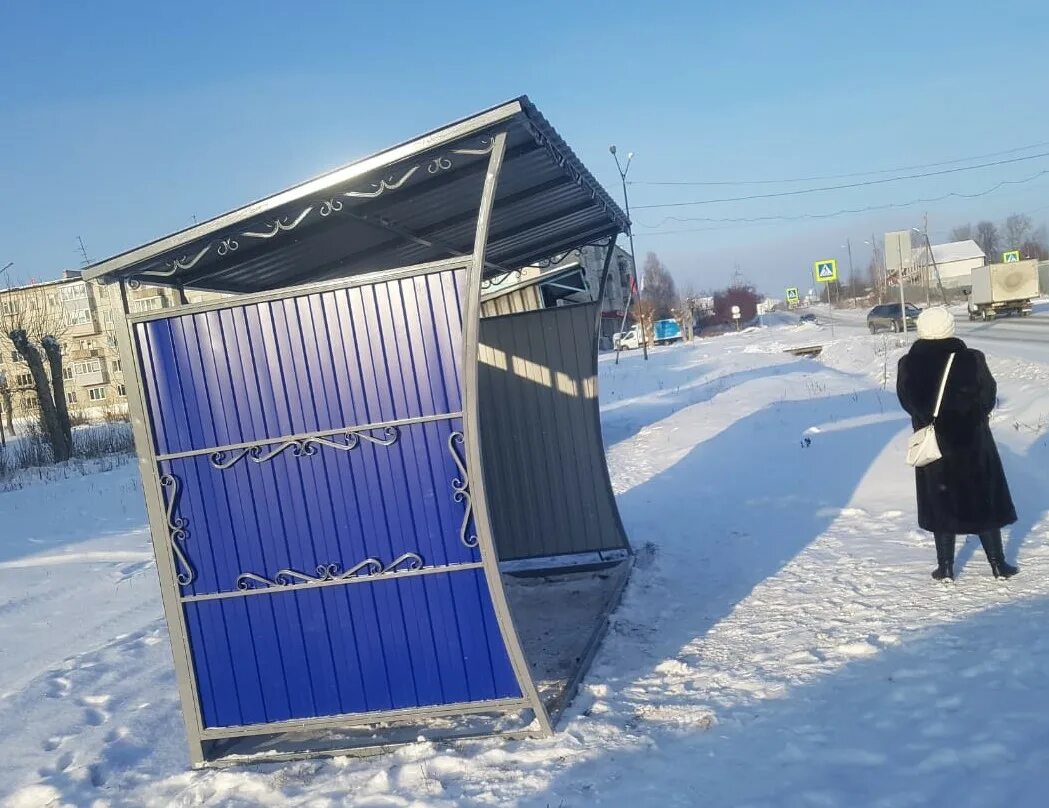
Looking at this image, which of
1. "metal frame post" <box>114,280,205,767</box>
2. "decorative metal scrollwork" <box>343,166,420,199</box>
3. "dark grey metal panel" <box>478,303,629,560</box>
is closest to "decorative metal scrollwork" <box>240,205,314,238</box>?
"decorative metal scrollwork" <box>343,166,420,199</box>

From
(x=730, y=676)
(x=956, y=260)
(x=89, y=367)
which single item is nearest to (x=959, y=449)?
(x=730, y=676)

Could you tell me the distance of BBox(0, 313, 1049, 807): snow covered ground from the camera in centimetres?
337

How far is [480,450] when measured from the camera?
3.93 metres

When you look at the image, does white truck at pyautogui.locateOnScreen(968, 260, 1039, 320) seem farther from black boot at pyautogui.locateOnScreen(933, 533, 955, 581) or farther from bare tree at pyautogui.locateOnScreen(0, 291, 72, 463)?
bare tree at pyautogui.locateOnScreen(0, 291, 72, 463)

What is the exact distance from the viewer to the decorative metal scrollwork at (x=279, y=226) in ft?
13.4

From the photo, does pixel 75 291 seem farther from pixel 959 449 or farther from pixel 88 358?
pixel 959 449

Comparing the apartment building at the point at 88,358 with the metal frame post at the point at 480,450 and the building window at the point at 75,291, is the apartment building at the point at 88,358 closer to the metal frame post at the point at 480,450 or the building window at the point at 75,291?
the building window at the point at 75,291

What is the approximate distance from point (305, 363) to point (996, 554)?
14.2ft

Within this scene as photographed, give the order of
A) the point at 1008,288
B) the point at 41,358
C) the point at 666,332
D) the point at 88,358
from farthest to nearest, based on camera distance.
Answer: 1. the point at 666,332
2. the point at 88,358
3. the point at 1008,288
4. the point at 41,358

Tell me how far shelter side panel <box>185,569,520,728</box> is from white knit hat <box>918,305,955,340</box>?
330cm

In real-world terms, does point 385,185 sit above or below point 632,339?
above

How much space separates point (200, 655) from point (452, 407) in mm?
1870

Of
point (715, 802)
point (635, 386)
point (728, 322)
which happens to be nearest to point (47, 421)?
point (635, 386)

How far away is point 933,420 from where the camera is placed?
5156 mm
